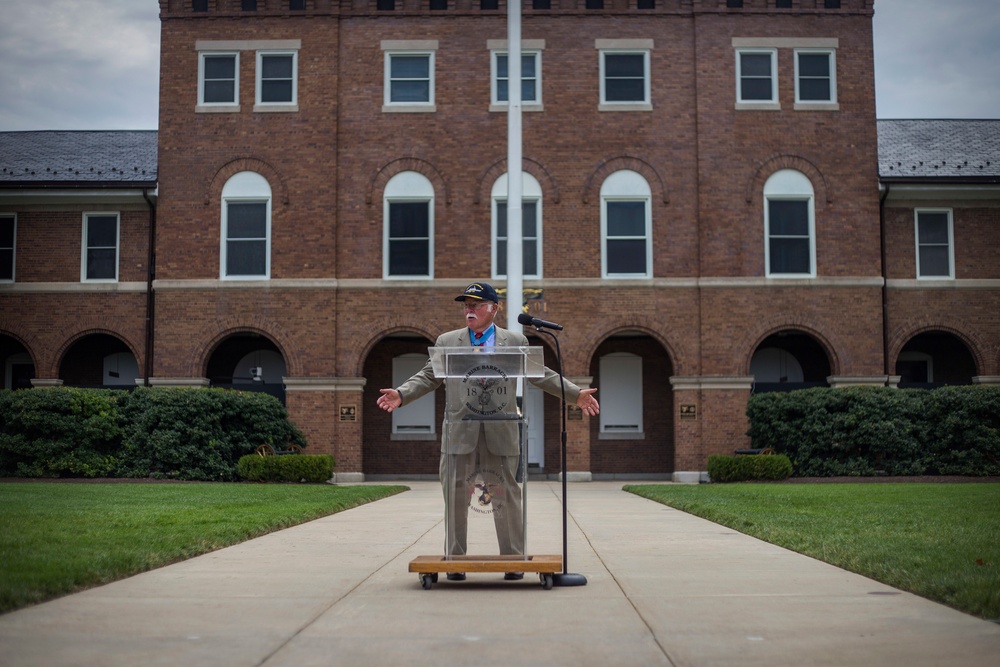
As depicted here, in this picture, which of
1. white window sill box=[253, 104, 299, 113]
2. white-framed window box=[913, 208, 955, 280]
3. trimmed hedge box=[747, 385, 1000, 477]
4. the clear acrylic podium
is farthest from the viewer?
white-framed window box=[913, 208, 955, 280]

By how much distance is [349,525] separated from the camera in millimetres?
13156

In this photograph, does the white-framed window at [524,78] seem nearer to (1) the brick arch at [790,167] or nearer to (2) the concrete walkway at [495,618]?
(1) the brick arch at [790,167]

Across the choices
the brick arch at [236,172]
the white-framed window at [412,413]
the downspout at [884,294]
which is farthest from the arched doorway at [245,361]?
the downspout at [884,294]

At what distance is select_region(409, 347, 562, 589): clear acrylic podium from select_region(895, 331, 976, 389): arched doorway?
2352 centimetres

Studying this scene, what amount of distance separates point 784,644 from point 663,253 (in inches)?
874

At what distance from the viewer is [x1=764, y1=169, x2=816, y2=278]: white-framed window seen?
27.5 metres

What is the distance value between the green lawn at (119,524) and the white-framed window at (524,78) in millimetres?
11511

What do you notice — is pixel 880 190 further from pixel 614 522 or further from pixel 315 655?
pixel 315 655

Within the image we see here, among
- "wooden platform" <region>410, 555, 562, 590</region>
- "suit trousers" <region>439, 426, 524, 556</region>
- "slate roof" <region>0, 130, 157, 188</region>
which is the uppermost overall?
"slate roof" <region>0, 130, 157, 188</region>

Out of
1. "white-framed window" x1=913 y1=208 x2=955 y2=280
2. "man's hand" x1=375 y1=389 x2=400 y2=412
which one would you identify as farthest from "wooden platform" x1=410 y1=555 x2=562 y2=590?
"white-framed window" x1=913 y1=208 x2=955 y2=280

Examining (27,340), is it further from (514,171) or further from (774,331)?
(774,331)

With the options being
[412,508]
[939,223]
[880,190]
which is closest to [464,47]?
[880,190]

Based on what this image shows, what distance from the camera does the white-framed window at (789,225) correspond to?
1081 inches

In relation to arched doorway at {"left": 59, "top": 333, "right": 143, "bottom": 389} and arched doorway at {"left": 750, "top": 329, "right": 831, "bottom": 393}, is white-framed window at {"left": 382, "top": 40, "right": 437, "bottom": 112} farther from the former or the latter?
arched doorway at {"left": 750, "top": 329, "right": 831, "bottom": 393}
